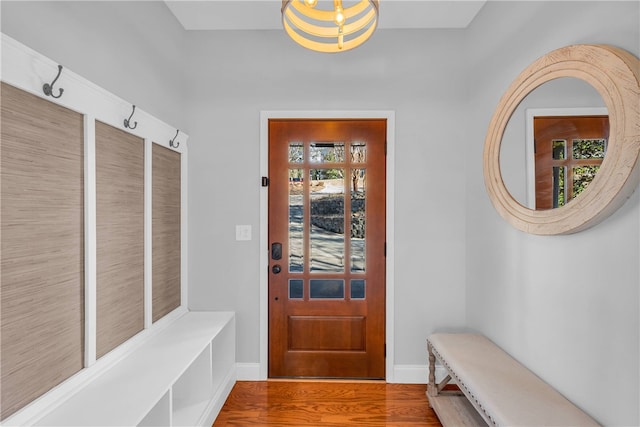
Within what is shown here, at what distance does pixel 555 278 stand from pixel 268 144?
2.02m

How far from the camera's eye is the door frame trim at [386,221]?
2695 mm

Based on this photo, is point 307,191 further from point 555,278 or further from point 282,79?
point 555,278

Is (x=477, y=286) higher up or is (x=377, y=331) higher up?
(x=477, y=286)

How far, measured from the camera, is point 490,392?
1.62 metres

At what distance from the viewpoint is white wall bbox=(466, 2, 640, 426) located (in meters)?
1.31

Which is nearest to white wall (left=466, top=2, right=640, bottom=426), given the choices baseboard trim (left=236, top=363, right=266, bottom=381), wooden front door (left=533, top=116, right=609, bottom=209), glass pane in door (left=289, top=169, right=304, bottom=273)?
wooden front door (left=533, top=116, right=609, bottom=209)

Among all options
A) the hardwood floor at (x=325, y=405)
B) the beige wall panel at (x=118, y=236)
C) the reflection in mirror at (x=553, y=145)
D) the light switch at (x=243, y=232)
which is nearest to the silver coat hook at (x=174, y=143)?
the beige wall panel at (x=118, y=236)

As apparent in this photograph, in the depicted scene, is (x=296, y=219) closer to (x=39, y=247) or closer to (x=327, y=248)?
(x=327, y=248)

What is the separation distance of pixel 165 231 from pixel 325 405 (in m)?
1.58

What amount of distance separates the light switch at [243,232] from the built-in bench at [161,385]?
0.58m

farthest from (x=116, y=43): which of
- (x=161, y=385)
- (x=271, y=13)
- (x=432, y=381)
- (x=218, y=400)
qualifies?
(x=432, y=381)

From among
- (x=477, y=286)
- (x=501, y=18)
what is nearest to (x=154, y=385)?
(x=477, y=286)

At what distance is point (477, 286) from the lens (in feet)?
8.32

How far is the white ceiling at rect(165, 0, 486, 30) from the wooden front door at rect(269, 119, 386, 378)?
0.72m
